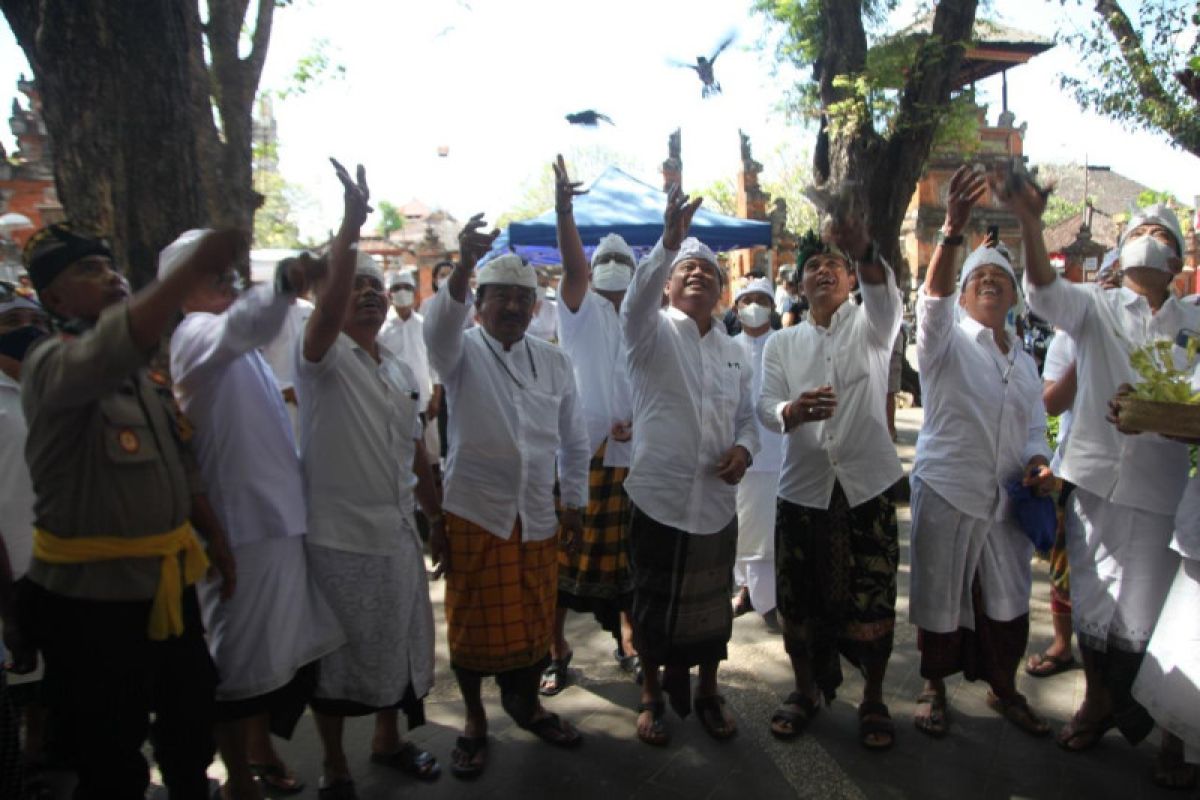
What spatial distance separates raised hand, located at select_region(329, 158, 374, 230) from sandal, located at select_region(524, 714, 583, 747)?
7.30ft

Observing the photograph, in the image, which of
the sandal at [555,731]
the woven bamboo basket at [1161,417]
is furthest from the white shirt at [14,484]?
the woven bamboo basket at [1161,417]

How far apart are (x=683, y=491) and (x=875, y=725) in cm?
129

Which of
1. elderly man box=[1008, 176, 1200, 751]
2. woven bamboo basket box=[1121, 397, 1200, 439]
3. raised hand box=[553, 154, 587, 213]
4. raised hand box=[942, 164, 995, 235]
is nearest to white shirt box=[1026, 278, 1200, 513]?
elderly man box=[1008, 176, 1200, 751]

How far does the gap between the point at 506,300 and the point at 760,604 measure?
100 inches

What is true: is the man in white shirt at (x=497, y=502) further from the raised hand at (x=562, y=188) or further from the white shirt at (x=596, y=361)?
the white shirt at (x=596, y=361)

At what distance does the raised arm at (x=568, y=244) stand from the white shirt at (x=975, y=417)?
1550mm

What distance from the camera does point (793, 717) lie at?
352 cm

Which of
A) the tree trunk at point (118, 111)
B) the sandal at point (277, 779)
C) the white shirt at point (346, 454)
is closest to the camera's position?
the white shirt at point (346, 454)

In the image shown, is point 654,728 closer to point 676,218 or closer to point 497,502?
point 497,502

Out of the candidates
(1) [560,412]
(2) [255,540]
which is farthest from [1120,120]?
(2) [255,540]

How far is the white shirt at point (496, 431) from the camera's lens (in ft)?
10.8

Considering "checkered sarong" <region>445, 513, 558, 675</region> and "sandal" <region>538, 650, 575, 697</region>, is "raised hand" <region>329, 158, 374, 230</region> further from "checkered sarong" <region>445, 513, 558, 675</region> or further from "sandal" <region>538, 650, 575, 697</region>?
"sandal" <region>538, 650, 575, 697</region>

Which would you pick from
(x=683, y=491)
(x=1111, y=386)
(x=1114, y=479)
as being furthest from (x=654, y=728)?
(x=1111, y=386)

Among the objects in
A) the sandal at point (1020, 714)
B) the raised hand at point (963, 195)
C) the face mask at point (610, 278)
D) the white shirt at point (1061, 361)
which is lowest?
the sandal at point (1020, 714)
